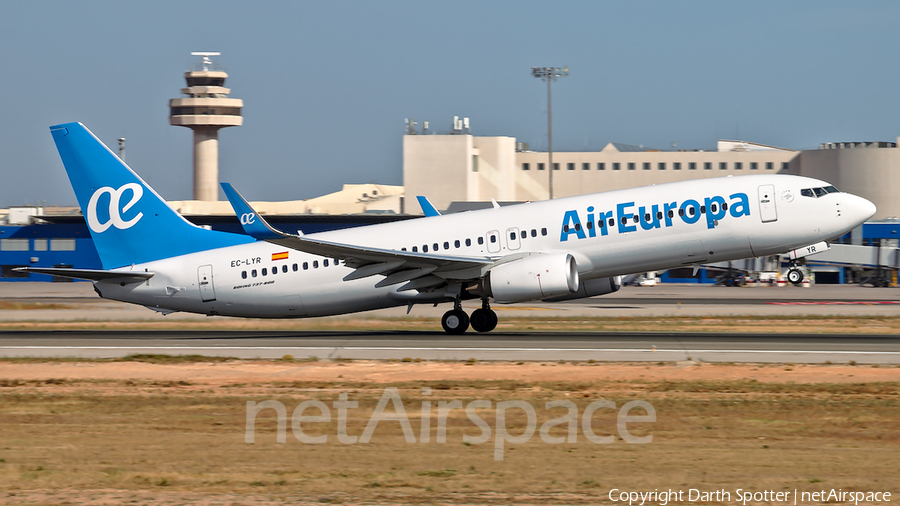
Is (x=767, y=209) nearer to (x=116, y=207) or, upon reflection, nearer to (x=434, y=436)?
(x=434, y=436)

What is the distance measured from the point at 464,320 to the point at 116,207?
12.7 meters

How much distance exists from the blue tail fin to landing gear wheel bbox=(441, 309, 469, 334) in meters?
9.17

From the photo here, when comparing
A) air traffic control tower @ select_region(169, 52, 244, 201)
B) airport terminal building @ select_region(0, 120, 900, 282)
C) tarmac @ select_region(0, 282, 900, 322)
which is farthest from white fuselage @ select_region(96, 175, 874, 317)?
air traffic control tower @ select_region(169, 52, 244, 201)

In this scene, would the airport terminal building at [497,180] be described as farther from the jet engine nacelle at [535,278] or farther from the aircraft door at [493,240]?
the jet engine nacelle at [535,278]

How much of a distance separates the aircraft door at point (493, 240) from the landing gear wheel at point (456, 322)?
240 centimetres

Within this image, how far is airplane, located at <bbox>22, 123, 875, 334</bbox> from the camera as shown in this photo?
2856cm

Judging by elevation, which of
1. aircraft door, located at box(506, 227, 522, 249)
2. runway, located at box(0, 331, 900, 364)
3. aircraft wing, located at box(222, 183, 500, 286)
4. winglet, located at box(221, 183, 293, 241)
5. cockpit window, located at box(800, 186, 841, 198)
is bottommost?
runway, located at box(0, 331, 900, 364)

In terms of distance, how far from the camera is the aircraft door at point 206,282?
31.8m

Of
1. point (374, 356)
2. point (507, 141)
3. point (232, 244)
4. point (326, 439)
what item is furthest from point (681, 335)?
point (507, 141)

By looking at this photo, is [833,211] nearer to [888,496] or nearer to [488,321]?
[488,321]

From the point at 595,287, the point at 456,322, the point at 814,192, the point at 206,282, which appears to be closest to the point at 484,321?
the point at 456,322

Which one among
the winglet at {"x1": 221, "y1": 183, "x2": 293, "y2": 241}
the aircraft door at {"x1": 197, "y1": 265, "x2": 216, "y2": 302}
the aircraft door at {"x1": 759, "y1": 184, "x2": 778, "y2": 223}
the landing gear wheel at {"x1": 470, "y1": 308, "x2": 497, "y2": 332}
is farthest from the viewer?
the aircraft door at {"x1": 197, "y1": 265, "x2": 216, "y2": 302}

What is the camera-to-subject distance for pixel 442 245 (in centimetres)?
3056

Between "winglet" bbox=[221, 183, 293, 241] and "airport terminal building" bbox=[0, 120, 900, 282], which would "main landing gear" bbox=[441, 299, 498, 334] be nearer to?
"winglet" bbox=[221, 183, 293, 241]
